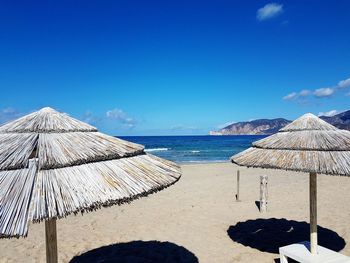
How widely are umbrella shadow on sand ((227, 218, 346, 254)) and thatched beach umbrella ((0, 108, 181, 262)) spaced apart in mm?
4302

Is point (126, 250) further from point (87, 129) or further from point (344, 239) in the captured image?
point (344, 239)

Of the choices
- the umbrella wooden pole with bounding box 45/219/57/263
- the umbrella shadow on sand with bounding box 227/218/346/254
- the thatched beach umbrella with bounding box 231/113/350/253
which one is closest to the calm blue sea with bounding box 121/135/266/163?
the umbrella shadow on sand with bounding box 227/218/346/254

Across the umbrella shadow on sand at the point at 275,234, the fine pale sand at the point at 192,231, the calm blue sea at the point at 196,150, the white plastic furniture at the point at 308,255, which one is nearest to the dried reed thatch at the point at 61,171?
the white plastic furniture at the point at 308,255

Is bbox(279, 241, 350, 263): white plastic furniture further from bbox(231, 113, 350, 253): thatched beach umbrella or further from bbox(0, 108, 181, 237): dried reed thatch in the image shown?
bbox(0, 108, 181, 237): dried reed thatch

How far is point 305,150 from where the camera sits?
5.16 m

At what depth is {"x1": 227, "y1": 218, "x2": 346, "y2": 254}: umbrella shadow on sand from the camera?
23.3 feet

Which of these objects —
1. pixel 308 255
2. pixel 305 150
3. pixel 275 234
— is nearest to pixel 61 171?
pixel 305 150

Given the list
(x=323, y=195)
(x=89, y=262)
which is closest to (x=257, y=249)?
(x=89, y=262)

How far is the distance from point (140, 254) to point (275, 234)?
3.47 meters

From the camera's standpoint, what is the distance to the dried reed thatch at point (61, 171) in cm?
277

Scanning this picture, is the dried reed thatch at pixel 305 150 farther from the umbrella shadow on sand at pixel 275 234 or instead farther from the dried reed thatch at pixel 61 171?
the umbrella shadow on sand at pixel 275 234

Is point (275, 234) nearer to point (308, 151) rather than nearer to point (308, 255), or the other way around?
point (308, 255)

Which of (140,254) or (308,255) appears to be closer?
(308,255)

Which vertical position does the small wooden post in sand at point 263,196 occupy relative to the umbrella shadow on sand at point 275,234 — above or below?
above
